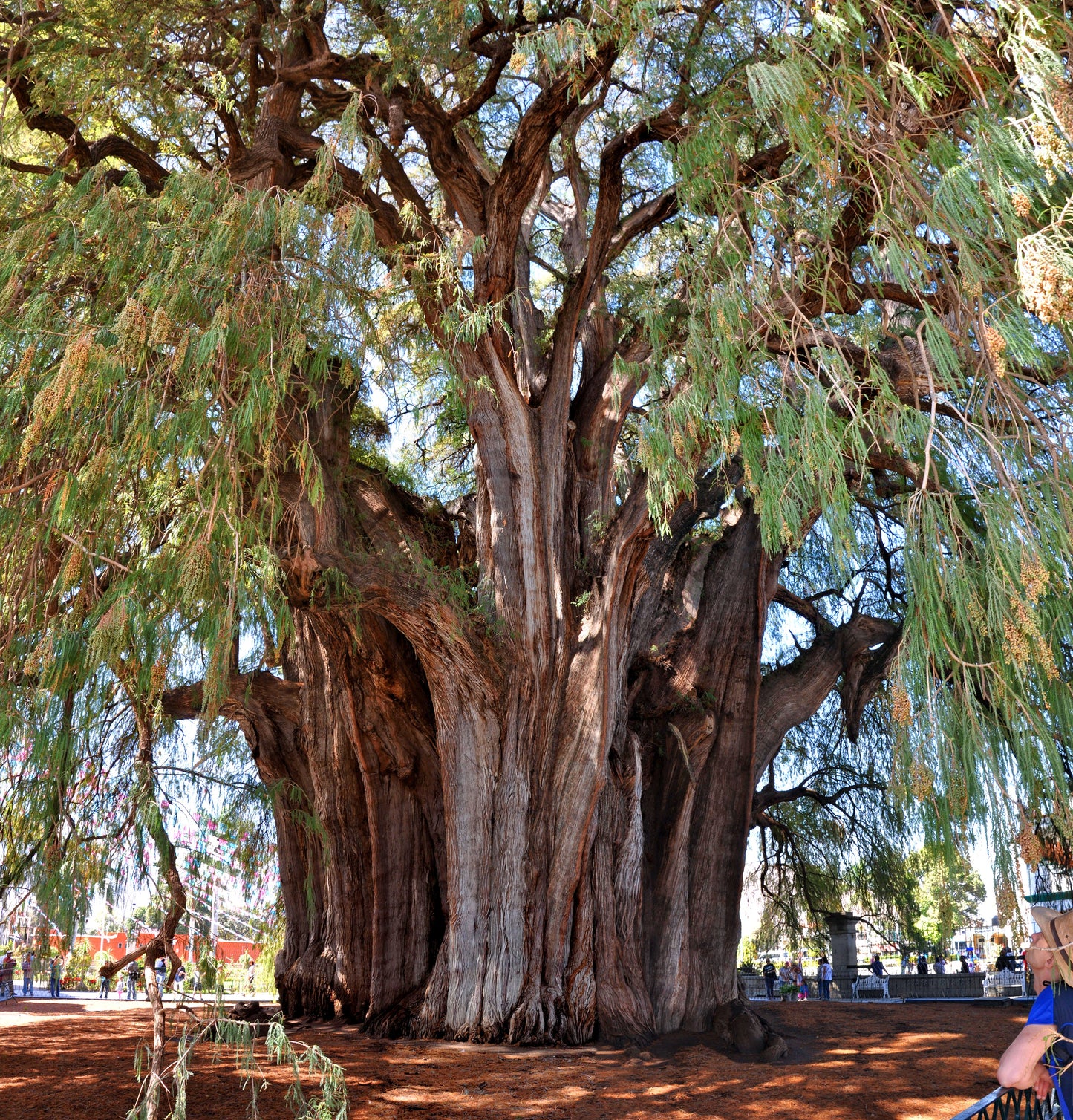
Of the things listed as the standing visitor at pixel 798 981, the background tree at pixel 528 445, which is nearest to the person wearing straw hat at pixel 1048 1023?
the background tree at pixel 528 445

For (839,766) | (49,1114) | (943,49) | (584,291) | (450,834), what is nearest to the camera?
(943,49)

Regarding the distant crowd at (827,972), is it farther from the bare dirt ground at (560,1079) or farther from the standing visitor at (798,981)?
the bare dirt ground at (560,1079)

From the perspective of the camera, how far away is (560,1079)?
513 cm

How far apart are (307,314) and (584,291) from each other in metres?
2.96

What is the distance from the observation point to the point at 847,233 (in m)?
4.83

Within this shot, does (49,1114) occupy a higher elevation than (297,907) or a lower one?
lower

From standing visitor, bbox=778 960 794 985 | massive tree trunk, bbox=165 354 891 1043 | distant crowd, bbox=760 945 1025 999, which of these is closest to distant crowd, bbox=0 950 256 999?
massive tree trunk, bbox=165 354 891 1043

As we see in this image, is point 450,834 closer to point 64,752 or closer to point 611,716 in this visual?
point 611,716

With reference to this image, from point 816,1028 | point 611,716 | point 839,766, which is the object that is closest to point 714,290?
point 611,716

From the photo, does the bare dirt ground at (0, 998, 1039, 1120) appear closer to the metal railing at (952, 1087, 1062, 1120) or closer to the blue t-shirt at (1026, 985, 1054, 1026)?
the metal railing at (952, 1087, 1062, 1120)

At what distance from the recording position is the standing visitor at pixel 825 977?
15.2 m

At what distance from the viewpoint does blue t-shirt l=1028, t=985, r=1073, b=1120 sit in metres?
2.20

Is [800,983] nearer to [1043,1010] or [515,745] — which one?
[515,745]

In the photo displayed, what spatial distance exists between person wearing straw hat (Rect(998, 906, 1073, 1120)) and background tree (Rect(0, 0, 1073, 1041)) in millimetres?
629
